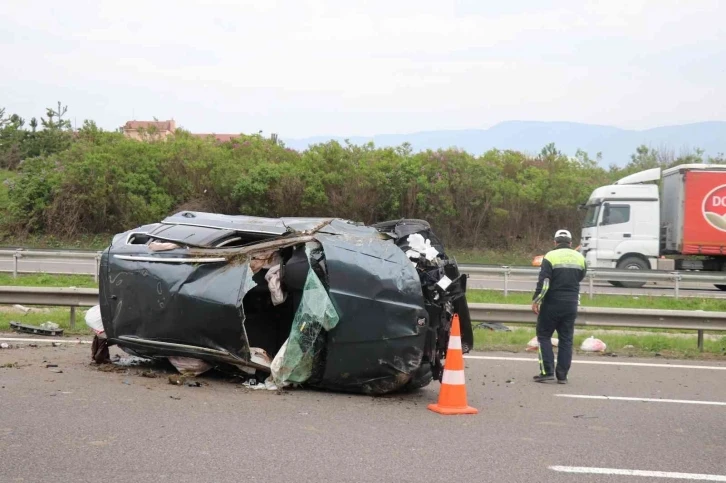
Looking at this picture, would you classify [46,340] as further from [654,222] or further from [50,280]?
[654,222]

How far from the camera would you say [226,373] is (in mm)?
7305

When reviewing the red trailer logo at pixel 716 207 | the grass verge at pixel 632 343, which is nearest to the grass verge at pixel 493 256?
the red trailer logo at pixel 716 207

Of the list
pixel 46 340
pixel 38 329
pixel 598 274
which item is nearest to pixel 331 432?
pixel 46 340

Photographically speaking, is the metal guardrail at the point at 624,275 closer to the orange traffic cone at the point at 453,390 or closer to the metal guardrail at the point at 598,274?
the metal guardrail at the point at 598,274

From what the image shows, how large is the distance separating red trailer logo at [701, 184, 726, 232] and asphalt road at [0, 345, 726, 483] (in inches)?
588

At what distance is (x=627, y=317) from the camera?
1034 cm

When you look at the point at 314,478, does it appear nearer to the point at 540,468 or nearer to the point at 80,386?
the point at 540,468

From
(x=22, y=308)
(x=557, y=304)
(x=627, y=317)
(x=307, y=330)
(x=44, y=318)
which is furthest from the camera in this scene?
(x=22, y=308)

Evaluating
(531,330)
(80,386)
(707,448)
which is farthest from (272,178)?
(707,448)

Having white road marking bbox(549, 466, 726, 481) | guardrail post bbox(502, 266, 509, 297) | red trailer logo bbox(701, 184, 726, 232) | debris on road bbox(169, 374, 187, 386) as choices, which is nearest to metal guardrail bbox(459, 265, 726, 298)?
guardrail post bbox(502, 266, 509, 297)

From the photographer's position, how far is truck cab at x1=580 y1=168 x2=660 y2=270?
21.4 meters

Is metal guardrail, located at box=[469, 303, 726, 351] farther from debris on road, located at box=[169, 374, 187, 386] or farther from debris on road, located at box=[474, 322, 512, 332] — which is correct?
debris on road, located at box=[169, 374, 187, 386]

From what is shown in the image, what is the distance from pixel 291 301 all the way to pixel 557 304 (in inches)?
116

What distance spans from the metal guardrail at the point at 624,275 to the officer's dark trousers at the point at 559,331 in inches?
315
